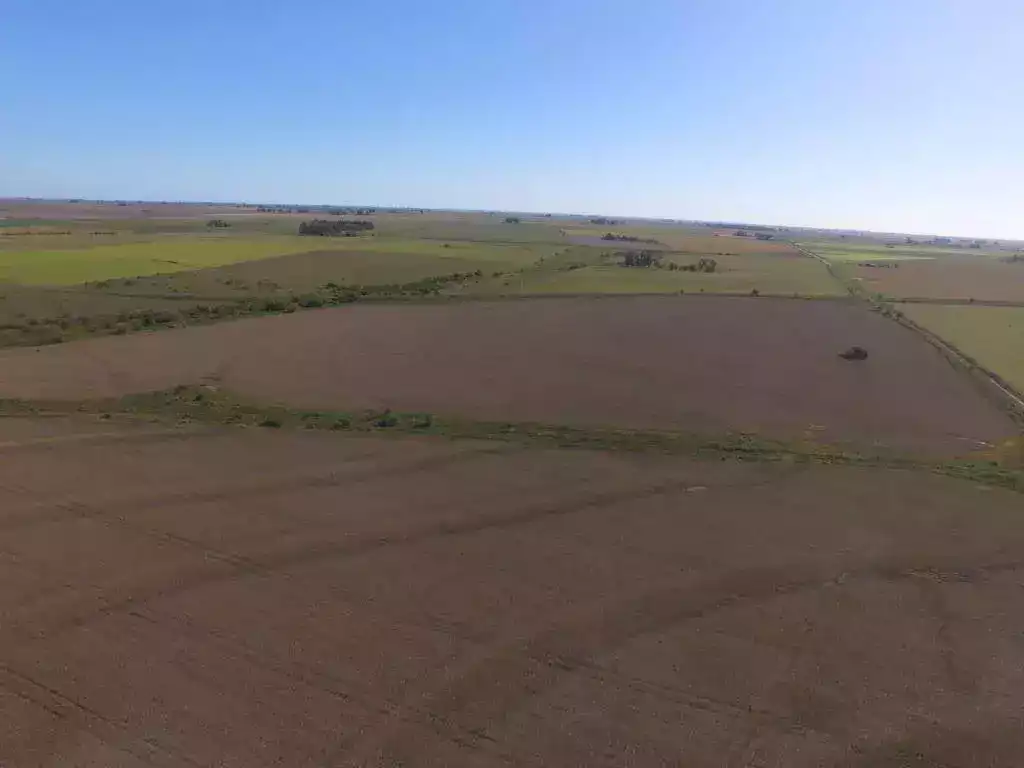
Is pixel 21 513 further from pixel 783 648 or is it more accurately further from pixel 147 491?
pixel 783 648

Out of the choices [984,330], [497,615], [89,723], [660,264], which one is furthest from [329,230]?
[89,723]

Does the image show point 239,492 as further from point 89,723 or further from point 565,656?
point 565,656

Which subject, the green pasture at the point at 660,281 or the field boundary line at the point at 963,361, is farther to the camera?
the green pasture at the point at 660,281

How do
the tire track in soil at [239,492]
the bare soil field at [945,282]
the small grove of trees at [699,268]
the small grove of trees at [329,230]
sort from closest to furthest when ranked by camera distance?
1. the tire track in soil at [239,492]
2. the bare soil field at [945,282]
3. the small grove of trees at [699,268]
4. the small grove of trees at [329,230]

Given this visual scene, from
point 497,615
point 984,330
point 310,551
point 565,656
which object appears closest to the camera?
point 565,656

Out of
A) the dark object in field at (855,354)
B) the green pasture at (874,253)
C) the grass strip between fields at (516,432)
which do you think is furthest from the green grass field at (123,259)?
the green pasture at (874,253)

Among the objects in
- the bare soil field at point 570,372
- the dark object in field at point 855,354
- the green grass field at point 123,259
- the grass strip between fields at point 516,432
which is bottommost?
the grass strip between fields at point 516,432

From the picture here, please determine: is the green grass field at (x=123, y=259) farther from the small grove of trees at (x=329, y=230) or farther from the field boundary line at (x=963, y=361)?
the field boundary line at (x=963, y=361)
